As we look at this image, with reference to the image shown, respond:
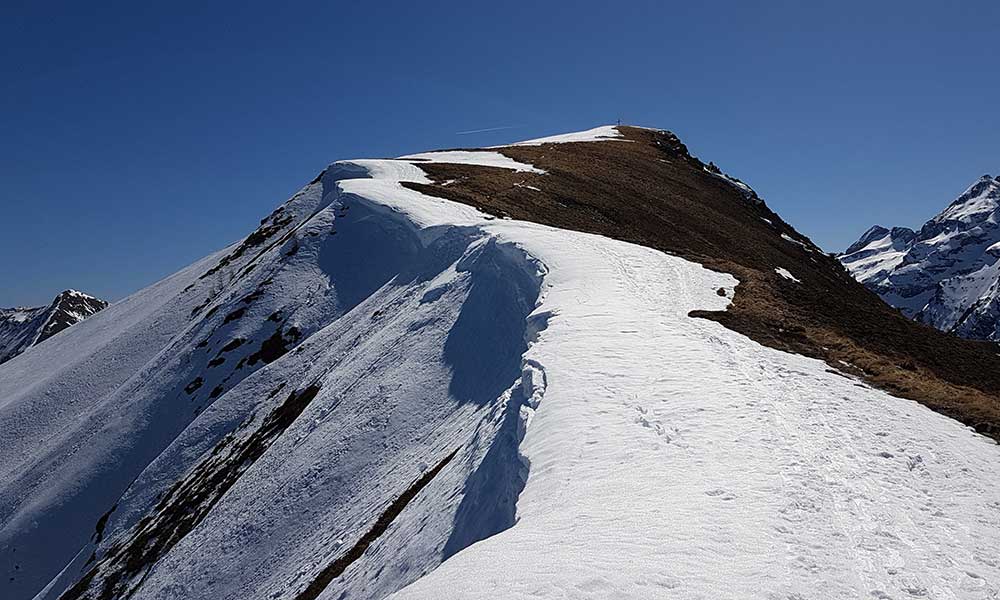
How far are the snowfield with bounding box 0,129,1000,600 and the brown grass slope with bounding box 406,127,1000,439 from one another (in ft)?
5.27

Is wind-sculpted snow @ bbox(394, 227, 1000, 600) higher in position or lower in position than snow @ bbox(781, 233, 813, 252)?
lower

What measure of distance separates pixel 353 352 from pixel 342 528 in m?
10.9

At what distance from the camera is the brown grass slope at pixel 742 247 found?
52.7 feet

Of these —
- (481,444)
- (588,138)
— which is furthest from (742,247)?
(588,138)

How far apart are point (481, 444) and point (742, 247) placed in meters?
29.4

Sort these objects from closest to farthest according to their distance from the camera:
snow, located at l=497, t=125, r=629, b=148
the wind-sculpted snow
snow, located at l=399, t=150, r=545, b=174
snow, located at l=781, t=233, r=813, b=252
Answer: the wind-sculpted snow, snow, located at l=781, t=233, r=813, b=252, snow, located at l=399, t=150, r=545, b=174, snow, located at l=497, t=125, r=629, b=148

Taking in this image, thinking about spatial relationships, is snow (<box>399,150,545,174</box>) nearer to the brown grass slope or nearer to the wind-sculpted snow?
the brown grass slope

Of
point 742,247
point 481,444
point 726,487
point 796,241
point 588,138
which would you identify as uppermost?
point 588,138

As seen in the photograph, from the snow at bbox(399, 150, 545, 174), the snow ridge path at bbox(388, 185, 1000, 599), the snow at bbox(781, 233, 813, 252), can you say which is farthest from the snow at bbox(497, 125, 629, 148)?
the snow ridge path at bbox(388, 185, 1000, 599)

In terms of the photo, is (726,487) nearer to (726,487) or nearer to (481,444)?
(726,487)

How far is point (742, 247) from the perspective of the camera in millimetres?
36250

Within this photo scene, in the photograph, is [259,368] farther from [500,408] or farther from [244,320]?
[500,408]

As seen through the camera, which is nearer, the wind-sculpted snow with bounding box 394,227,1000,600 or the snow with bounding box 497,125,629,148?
the wind-sculpted snow with bounding box 394,227,1000,600

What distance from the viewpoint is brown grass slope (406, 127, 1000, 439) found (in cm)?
1606
